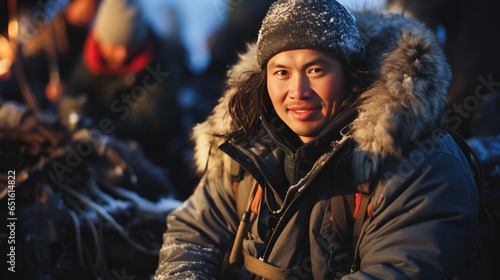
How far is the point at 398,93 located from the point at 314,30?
0.39m

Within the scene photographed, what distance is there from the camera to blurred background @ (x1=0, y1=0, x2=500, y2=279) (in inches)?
78.1

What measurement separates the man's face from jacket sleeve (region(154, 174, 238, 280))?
497 millimetres

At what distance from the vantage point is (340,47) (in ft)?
4.78

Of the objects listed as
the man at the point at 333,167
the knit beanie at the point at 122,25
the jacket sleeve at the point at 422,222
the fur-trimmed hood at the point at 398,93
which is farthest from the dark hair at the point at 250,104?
the knit beanie at the point at 122,25

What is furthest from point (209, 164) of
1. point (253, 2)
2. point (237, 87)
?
point (253, 2)

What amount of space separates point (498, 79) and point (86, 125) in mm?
3833

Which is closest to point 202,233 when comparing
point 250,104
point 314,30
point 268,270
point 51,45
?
point 268,270

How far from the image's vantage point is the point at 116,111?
160 inches

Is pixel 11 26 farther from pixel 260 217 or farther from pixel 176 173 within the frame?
pixel 260 217

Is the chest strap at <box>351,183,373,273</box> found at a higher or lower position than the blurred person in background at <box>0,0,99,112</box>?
lower

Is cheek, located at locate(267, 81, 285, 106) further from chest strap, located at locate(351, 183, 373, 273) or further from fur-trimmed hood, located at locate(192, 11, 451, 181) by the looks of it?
chest strap, located at locate(351, 183, 373, 273)

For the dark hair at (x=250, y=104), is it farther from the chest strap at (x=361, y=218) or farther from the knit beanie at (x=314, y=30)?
the chest strap at (x=361, y=218)

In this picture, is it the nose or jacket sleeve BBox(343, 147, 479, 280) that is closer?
jacket sleeve BBox(343, 147, 479, 280)

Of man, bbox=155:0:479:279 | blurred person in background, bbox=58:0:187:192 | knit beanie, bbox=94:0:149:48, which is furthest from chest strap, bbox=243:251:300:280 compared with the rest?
knit beanie, bbox=94:0:149:48
